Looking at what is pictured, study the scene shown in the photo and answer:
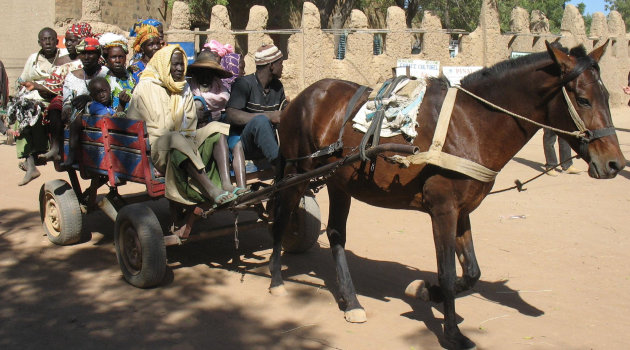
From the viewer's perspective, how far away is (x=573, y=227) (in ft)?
24.8

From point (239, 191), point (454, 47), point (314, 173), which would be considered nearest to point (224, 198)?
point (239, 191)

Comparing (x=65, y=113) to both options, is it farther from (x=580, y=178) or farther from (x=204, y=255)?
(x=580, y=178)

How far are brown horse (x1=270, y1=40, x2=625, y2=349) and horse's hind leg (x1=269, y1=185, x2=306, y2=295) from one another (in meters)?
0.52

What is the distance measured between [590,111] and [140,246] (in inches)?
148

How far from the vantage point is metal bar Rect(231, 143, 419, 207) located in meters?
4.12

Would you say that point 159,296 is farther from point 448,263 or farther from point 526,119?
point 526,119

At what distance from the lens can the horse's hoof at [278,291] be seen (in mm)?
5441

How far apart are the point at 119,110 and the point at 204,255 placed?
1755 millimetres

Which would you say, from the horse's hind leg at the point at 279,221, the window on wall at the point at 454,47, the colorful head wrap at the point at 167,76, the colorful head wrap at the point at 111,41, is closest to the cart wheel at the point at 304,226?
the horse's hind leg at the point at 279,221

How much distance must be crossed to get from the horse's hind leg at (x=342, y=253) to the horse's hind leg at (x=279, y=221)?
33 centimetres

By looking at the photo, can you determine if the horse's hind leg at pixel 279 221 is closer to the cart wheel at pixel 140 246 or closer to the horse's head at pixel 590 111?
→ the cart wheel at pixel 140 246

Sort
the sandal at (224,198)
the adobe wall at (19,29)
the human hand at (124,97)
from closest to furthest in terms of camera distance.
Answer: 1. the sandal at (224,198)
2. the human hand at (124,97)
3. the adobe wall at (19,29)

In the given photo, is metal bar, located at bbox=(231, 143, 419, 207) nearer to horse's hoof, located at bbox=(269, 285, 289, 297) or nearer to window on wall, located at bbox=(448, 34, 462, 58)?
horse's hoof, located at bbox=(269, 285, 289, 297)

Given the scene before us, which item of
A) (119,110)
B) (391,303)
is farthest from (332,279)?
(119,110)
